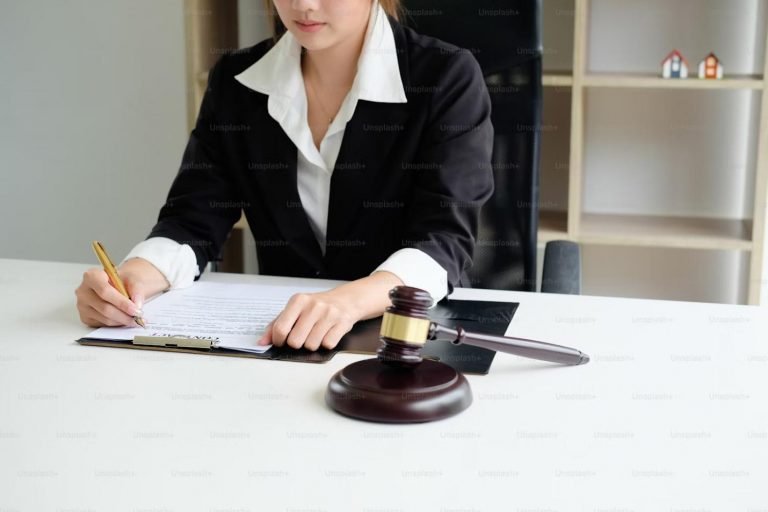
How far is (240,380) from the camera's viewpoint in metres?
1.04

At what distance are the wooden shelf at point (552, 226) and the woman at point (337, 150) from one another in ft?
2.69

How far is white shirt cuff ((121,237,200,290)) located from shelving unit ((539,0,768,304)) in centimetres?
121

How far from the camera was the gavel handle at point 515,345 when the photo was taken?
1011 mm

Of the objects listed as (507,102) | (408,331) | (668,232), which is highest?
(507,102)

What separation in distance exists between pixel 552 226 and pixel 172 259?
1.33m

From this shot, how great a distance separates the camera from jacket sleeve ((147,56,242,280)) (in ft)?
5.33

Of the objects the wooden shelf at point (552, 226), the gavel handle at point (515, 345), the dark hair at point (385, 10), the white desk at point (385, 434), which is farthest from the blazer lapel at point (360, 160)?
the wooden shelf at point (552, 226)

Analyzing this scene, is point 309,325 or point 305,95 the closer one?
point 309,325

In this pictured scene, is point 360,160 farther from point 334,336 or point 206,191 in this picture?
point 334,336

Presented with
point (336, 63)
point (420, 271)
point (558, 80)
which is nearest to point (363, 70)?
point (336, 63)

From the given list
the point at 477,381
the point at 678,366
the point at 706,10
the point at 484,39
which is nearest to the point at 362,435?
the point at 477,381

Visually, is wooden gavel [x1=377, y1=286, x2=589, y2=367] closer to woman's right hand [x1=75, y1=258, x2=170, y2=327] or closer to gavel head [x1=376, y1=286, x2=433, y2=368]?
gavel head [x1=376, y1=286, x2=433, y2=368]

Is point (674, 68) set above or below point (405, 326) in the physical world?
above

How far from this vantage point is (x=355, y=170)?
5.44 feet
